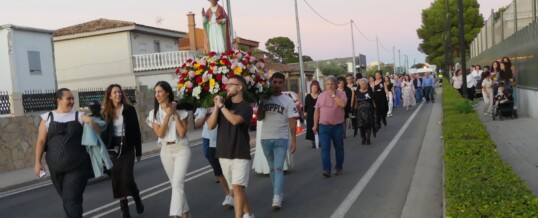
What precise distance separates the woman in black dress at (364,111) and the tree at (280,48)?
248 feet

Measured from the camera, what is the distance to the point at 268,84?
692cm

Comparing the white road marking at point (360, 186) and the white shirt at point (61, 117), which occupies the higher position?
the white shirt at point (61, 117)

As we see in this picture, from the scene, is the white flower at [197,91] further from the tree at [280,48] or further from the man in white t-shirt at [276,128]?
the tree at [280,48]

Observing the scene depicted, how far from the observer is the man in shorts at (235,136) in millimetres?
5953

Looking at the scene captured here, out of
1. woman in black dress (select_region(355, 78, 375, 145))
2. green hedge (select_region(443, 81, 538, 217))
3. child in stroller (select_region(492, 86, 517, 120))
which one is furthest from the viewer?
child in stroller (select_region(492, 86, 517, 120))

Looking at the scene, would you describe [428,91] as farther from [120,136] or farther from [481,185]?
[120,136]

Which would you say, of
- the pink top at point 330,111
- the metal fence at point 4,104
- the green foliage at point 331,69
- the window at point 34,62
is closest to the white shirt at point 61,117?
the pink top at point 330,111

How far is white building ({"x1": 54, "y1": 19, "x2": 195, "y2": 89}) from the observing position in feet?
121

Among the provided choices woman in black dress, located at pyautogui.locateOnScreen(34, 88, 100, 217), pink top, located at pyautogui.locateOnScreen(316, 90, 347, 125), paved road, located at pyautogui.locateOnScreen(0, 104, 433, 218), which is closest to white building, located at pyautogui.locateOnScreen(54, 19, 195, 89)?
paved road, located at pyautogui.locateOnScreen(0, 104, 433, 218)

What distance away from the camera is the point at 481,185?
563 cm

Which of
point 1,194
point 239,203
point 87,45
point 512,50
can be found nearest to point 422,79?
A: point 512,50

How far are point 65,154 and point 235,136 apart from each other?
1.77 m

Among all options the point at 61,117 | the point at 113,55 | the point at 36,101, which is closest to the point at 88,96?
the point at 36,101

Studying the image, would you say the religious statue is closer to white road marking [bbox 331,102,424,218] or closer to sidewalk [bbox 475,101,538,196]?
white road marking [bbox 331,102,424,218]
